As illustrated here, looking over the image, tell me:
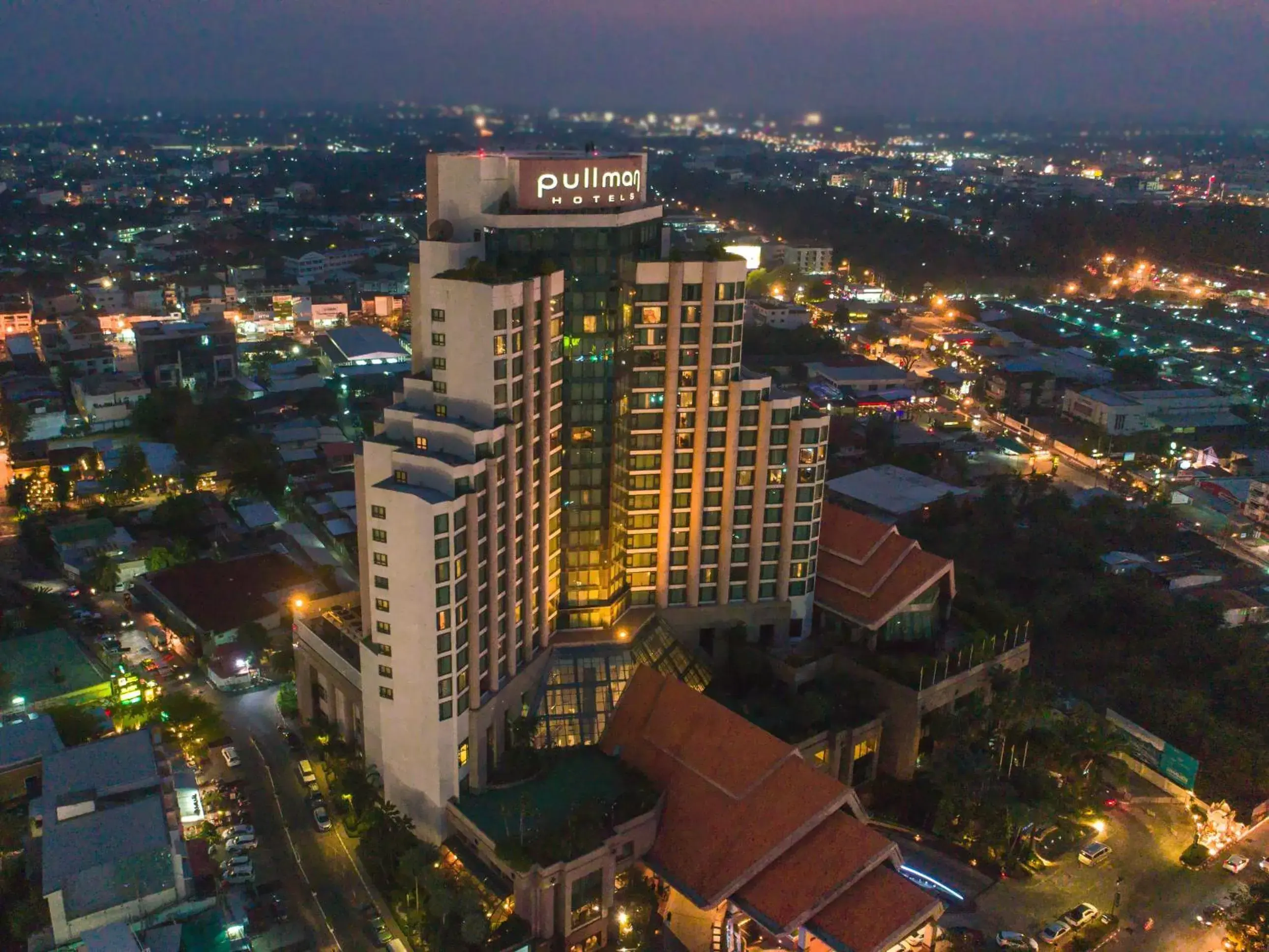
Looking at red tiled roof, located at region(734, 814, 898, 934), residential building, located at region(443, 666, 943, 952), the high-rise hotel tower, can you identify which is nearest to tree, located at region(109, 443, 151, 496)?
the high-rise hotel tower

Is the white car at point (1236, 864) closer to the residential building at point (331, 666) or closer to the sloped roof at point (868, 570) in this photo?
the sloped roof at point (868, 570)

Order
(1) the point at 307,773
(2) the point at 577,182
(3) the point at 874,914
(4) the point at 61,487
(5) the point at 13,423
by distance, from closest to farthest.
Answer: (3) the point at 874,914 < (2) the point at 577,182 < (1) the point at 307,773 < (4) the point at 61,487 < (5) the point at 13,423

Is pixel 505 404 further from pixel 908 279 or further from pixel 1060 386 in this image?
pixel 908 279

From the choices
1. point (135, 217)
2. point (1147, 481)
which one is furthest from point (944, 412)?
point (135, 217)

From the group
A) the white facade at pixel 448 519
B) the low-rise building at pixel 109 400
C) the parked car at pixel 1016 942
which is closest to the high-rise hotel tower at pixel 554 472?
the white facade at pixel 448 519

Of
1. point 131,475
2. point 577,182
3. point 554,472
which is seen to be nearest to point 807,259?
point 131,475

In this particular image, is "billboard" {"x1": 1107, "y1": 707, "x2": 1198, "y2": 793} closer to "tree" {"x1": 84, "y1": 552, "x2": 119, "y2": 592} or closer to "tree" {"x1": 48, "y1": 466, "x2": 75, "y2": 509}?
"tree" {"x1": 84, "y1": 552, "x2": 119, "y2": 592}

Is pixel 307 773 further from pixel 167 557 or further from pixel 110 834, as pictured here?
pixel 167 557
